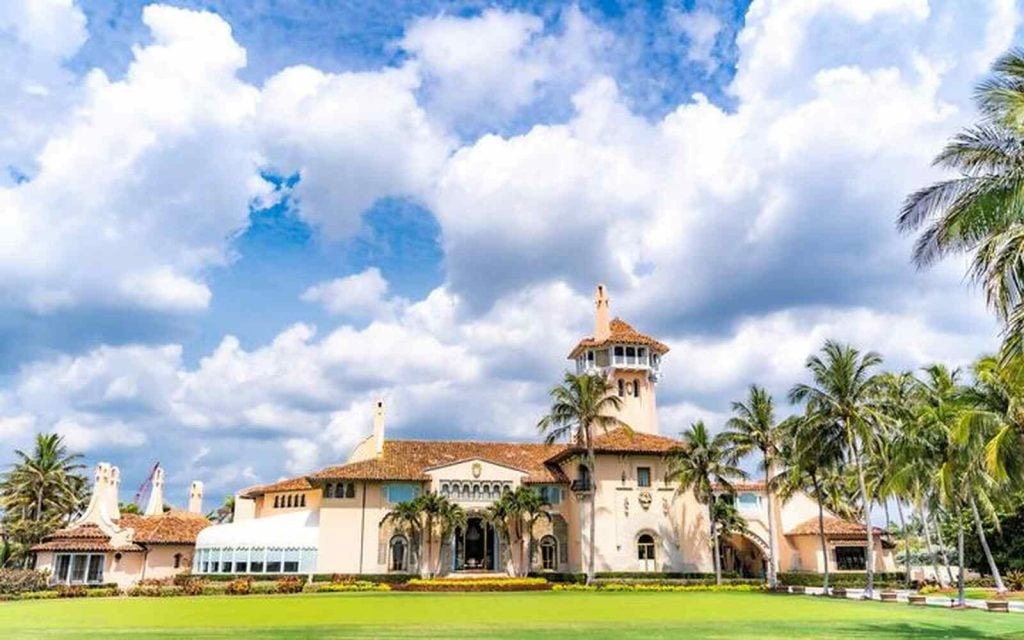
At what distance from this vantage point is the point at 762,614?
25531 mm

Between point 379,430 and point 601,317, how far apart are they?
64.0 ft

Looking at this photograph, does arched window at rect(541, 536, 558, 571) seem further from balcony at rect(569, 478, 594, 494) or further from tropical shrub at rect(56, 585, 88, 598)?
tropical shrub at rect(56, 585, 88, 598)

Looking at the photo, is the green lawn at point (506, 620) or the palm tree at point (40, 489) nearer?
the green lawn at point (506, 620)

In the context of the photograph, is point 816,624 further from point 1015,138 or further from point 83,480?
point 83,480

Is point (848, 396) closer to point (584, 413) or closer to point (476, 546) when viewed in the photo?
point (584, 413)

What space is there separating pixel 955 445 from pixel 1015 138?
63.5ft

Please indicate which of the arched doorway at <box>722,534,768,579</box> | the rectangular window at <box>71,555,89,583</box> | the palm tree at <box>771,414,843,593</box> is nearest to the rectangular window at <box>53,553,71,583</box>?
the rectangular window at <box>71,555,89,583</box>

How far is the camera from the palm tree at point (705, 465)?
46.0 metres

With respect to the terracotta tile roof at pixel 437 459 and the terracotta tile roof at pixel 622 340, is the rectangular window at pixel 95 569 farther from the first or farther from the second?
the terracotta tile roof at pixel 622 340

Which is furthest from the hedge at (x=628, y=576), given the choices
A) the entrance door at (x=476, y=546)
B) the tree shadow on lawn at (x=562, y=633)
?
the tree shadow on lawn at (x=562, y=633)

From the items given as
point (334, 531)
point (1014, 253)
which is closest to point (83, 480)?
point (334, 531)

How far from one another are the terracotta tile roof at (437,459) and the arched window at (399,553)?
163 inches

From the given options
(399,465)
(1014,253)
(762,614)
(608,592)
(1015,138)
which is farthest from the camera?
(399,465)

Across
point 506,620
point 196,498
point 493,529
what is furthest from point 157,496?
point 506,620
